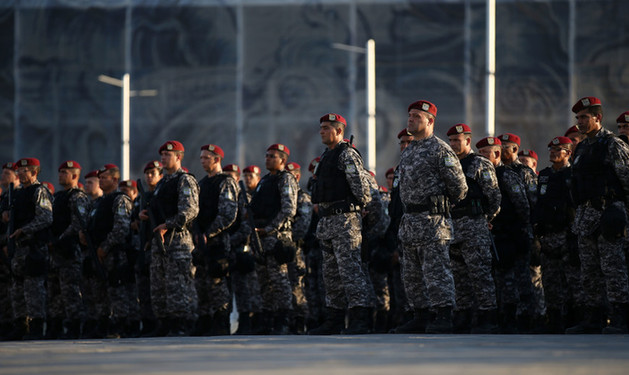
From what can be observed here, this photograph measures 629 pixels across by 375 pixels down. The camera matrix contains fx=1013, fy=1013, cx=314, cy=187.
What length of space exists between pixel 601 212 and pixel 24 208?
22.1ft

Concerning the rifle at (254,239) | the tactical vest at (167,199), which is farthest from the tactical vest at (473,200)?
the tactical vest at (167,199)

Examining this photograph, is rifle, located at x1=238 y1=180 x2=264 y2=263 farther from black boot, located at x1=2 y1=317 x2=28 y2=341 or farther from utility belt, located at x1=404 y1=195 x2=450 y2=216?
black boot, located at x1=2 y1=317 x2=28 y2=341

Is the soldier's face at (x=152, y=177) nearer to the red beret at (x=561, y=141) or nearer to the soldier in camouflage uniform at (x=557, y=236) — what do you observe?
the soldier in camouflage uniform at (x=557, y=236)

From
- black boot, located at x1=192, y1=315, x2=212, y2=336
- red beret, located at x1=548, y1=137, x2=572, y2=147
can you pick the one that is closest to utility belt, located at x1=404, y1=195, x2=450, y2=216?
red beret, located at x1=548, y1=137, x2=572, y2=147

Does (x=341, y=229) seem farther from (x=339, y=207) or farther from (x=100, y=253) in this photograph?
(x=100, y=253)

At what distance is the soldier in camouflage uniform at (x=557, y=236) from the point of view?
10188 mm

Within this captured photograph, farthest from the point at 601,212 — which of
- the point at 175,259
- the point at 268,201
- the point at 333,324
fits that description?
the point at 175,259

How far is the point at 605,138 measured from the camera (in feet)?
28.6

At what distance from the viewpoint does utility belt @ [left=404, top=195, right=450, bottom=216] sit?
867 cm

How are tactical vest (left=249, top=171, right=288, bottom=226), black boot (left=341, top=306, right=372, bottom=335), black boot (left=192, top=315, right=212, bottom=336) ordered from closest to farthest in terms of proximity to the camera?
black boot (left=341, top=306, right=372, bottom=335) → black boot (left=192, top=315, right=212, bottom=336) → tactical vest (left=249, top=171, right=288, bottom=226)

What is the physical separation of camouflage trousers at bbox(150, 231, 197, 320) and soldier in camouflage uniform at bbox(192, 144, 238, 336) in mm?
269

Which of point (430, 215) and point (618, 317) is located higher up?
point (430, 215)

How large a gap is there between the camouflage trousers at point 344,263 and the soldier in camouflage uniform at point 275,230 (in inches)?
60.9

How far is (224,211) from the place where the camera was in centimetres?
1095
